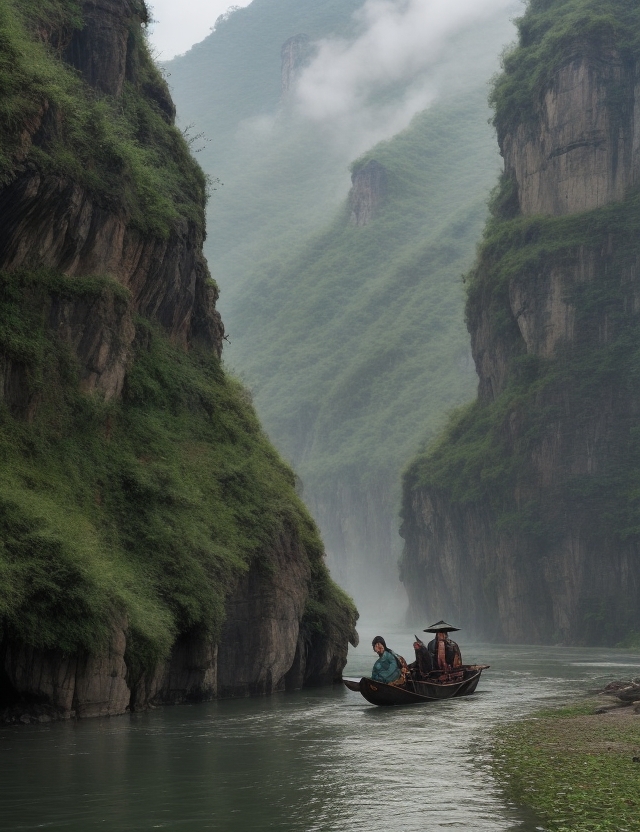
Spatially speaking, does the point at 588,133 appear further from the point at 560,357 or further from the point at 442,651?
the point at 442,651

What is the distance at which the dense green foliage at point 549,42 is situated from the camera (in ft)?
296

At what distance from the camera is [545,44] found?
3696 inches

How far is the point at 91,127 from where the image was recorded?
37.9m

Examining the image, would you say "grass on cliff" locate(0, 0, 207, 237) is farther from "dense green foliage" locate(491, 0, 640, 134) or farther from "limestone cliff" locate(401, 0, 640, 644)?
"dense green foliage" locate(491, 0, 640, 134)

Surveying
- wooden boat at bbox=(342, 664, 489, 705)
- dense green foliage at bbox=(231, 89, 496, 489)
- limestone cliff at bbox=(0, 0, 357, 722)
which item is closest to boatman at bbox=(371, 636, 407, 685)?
wooden boat at bbox=(342, 664, 489, 705)

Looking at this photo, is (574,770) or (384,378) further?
(384,378)

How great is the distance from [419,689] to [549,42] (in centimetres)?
6920

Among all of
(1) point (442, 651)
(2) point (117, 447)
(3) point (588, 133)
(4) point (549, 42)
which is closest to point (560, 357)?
(3) point (588, 133)

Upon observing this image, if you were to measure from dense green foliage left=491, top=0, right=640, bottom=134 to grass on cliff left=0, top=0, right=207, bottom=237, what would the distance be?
49.5 metres

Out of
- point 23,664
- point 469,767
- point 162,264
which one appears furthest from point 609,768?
point 162,264

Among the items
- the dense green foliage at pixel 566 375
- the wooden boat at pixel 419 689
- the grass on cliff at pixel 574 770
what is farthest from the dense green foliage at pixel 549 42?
the grass on cliff at pixel 574 770

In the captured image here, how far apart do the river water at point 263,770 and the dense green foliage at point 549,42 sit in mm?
67157

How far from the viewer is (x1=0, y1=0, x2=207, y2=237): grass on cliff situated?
32125mm

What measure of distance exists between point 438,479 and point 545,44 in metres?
35.1
